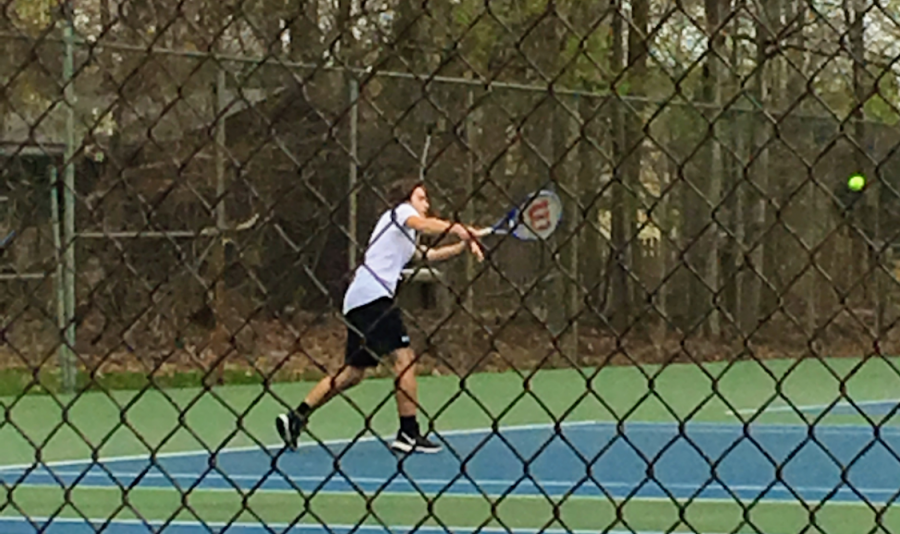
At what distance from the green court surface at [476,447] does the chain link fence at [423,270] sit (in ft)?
0.12

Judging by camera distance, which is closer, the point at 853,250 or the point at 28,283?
the point at 28,283

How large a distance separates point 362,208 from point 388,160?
0.72 m

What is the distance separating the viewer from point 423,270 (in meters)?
8.91

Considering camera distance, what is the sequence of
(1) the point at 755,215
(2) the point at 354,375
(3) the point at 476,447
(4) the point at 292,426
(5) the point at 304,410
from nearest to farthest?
(3) the point at 476,447 < (4) the point at 292,426 < (5) the point at 304,410 < (2) the point at 354,375 < (1) the point at 755,215

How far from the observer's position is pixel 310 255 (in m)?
10.3

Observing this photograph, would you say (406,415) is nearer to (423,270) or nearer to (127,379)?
(423,270)

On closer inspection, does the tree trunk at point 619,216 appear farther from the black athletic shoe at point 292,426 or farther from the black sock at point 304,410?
the black athletic shoe at point 292,426

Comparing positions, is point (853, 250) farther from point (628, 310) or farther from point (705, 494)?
point (705, 494)

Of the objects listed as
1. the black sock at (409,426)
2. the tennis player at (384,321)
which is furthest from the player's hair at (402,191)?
the black sock at (409,426)

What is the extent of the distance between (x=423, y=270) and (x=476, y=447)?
441 centimetres

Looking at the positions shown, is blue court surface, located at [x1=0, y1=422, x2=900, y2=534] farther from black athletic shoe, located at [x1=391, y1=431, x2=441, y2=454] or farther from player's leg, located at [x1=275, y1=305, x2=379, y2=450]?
player's leg, located at [x1=275, y1=305, x2=379, y2=450]

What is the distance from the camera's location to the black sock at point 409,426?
6.97m

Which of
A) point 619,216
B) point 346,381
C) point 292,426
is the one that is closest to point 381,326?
point 346,381

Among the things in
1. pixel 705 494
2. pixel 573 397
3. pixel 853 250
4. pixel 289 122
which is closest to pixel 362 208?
pixel 289 122
